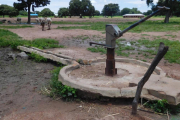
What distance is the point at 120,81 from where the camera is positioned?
3.80 metres

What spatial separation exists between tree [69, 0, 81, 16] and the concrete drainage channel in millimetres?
46974

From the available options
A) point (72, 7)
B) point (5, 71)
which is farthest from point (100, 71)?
point (72, 7)

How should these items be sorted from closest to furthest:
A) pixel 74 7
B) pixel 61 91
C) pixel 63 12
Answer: pixel 61 91, pixel 74 7, pixel 63 12

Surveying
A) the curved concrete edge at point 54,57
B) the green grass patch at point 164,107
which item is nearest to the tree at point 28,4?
the curved concrete edge at point 54,57

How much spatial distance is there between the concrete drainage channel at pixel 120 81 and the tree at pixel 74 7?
47.0 m

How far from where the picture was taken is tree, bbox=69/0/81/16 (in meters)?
50.5

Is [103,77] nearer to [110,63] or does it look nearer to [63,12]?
[110,63]

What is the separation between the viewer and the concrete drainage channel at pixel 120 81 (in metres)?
3.06

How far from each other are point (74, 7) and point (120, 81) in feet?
161

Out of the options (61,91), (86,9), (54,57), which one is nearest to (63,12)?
(86,9)

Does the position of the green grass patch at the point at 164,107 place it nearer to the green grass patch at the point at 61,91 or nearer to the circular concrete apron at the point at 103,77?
the circular concrete apron at the point at 103,77

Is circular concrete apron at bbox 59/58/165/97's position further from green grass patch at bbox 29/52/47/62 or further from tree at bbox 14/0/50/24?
tree at bbox 14/0/50/24

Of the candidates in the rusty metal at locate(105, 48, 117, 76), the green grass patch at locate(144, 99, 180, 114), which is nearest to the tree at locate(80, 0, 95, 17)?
Result: the rusty metal at locate(105, 48, 117, 76)

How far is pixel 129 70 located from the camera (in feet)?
14.8
